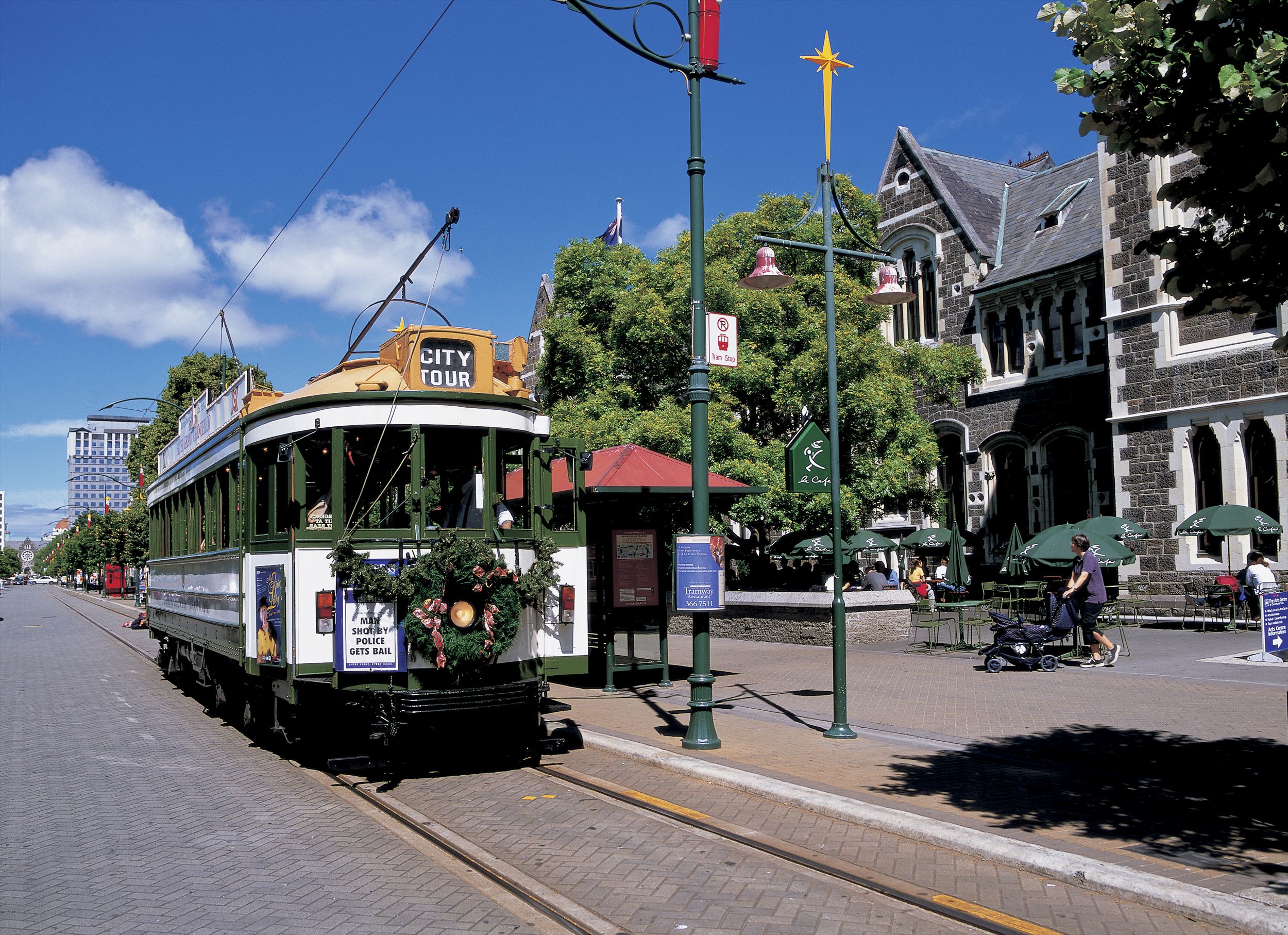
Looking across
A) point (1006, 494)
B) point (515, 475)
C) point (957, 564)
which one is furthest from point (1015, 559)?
point (515, 475)

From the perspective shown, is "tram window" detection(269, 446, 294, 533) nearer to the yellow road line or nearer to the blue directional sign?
the yellow road line

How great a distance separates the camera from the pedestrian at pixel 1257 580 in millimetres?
18000

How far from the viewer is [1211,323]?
21625 millimetres

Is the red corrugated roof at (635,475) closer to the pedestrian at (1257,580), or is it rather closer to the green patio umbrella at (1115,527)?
the green patio umbrella at (1115,527)

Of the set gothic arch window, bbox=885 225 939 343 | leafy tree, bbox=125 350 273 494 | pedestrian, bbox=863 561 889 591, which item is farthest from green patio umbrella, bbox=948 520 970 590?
leafy tree, bbox=125 350 273 494

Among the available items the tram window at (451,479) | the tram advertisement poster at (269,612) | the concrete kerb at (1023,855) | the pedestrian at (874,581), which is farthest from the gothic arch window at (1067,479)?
the tram advertisement poster at (269,612)

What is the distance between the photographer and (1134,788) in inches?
299

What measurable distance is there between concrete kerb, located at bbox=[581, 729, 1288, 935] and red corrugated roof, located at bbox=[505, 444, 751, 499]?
5044 mm

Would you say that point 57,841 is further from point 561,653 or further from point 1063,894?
point 1063,894

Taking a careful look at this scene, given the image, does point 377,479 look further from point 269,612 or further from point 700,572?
point 700,572

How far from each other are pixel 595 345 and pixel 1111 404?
39.5ft

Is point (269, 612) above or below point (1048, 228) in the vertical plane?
below

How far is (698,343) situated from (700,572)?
2.04 metres

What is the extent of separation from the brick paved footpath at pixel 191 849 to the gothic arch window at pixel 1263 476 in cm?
1885
